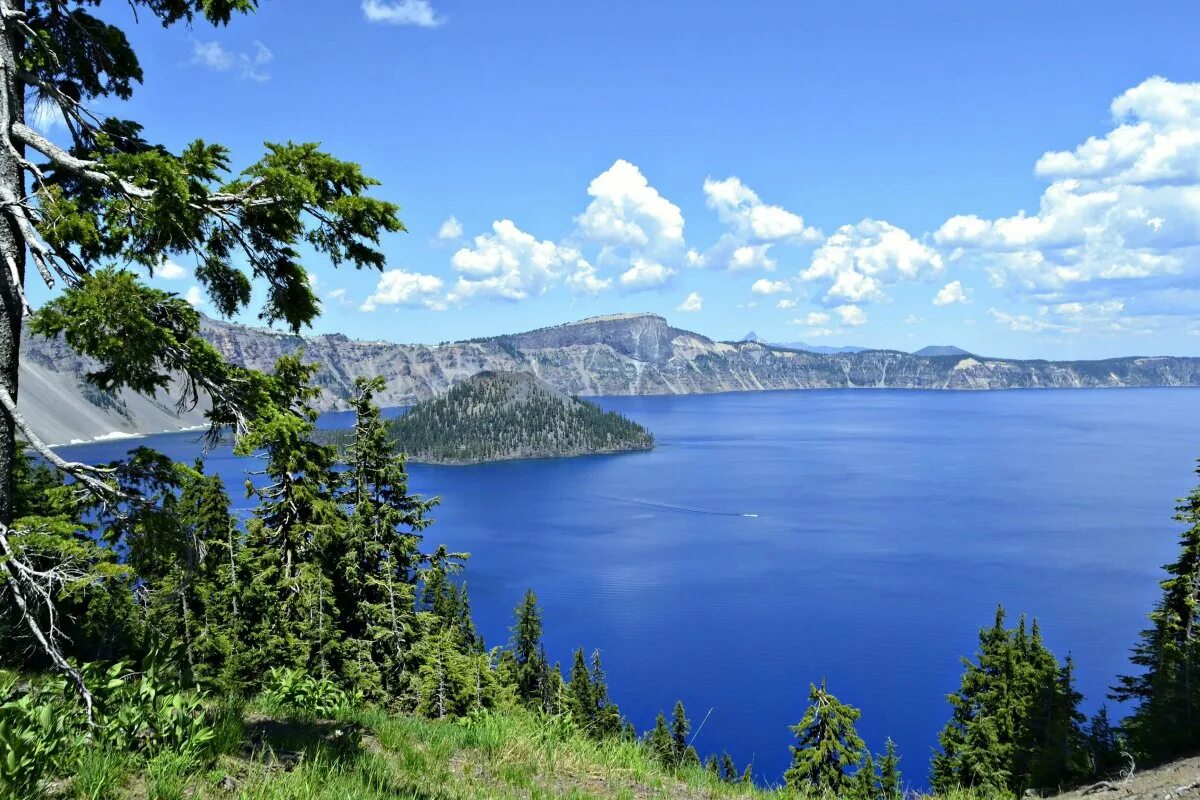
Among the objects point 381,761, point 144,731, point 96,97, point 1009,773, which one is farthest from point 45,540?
point 1009,773

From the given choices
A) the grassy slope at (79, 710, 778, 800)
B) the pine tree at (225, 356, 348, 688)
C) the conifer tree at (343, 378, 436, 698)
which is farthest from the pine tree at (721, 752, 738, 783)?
the grassy slope at (79, 710, 778, 800)

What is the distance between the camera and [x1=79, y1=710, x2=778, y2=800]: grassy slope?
5219 mm

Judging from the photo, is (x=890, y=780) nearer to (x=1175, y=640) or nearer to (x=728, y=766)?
(x=1175, y=640)

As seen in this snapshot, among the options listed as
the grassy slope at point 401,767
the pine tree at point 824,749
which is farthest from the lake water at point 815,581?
the grassy slope at point 401,767

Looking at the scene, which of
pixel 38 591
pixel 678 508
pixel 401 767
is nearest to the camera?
pixel 38 591

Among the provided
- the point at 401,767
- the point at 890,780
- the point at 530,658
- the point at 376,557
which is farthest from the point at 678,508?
the point at 401,767

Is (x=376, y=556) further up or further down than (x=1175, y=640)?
further up

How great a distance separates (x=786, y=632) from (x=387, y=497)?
6673 centimetres

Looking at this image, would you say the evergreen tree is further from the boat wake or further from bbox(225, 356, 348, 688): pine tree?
the boat wake

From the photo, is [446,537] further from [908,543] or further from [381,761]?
[381,761]

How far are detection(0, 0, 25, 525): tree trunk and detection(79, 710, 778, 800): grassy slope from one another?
3.02 metres

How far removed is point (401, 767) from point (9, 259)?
584cm

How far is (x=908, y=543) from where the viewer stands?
116m

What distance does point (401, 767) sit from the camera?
695cm
